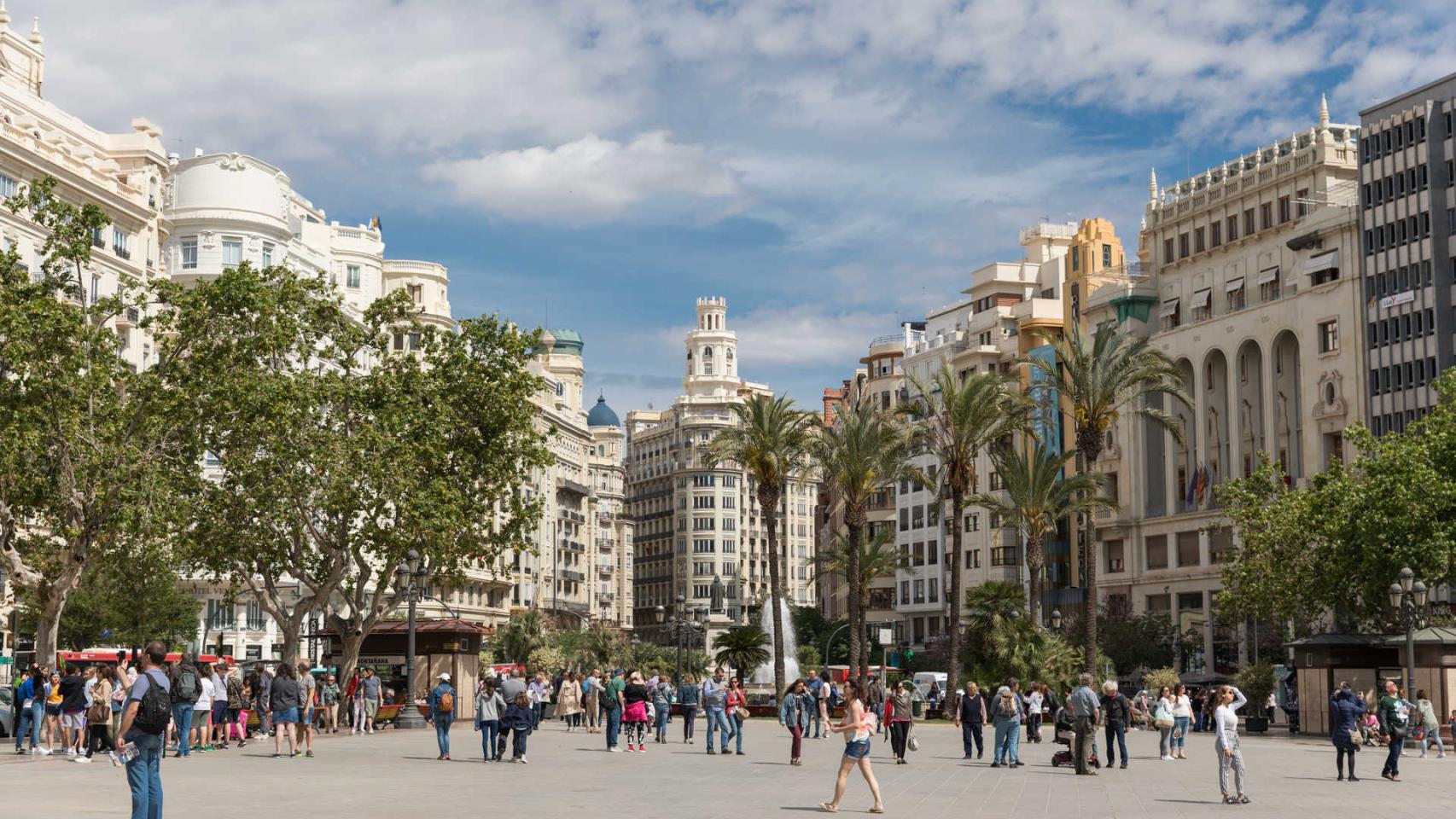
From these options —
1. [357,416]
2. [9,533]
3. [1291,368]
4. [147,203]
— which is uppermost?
[147,203]

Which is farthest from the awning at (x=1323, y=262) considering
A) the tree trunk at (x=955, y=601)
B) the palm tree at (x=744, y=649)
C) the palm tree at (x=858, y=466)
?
the palm tree at (x=744, y=649)

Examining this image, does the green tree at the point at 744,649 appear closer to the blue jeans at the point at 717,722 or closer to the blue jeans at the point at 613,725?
the blue jeans at the point at 613,725

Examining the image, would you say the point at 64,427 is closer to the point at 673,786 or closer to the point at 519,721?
the point at 519,721

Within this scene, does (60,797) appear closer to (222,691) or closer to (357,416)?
(222,691)

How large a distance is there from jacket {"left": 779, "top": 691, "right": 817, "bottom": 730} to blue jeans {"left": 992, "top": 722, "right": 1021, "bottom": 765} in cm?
334

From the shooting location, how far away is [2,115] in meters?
64.8

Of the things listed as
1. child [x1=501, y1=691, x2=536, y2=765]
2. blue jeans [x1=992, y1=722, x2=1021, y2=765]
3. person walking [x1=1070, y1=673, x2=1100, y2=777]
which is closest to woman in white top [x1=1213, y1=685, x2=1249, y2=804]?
person walking [x1=1070, y1=673, x2=1100, y2=777]

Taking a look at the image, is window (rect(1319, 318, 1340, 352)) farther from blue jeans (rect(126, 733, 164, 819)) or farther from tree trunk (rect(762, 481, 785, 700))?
blue jeans (rect(126, 733, 164, 819))

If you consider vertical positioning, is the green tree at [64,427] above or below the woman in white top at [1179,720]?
above

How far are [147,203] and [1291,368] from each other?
2168 inches

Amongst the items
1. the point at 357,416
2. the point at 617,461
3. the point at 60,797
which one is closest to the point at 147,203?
the point at 357,416

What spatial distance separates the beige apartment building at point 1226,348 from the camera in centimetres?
8531

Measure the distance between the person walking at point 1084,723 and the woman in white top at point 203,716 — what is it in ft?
47.0

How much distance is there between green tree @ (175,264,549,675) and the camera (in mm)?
42406
